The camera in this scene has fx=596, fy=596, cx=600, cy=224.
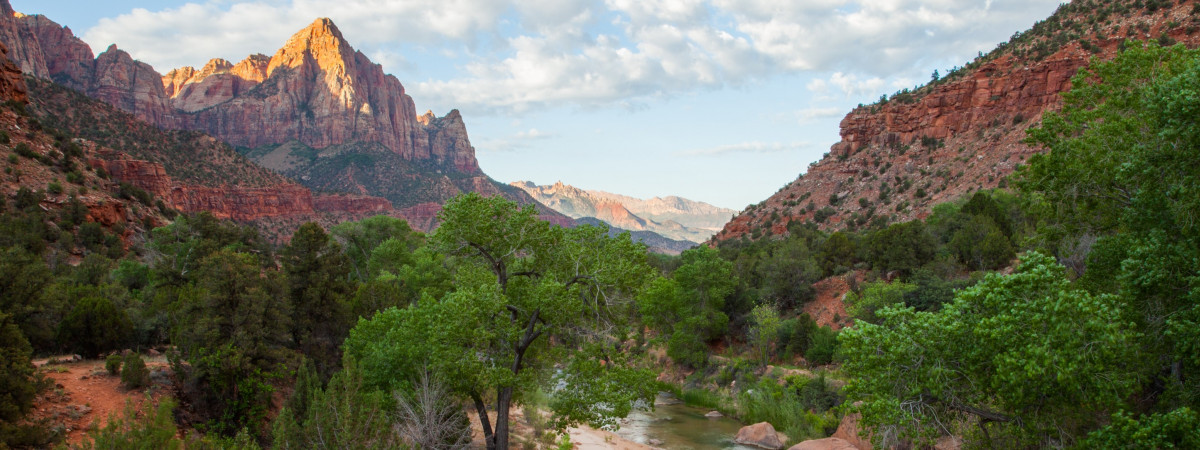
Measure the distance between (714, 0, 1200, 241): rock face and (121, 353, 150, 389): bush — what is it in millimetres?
50431

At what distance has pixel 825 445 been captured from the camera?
71.1 ft

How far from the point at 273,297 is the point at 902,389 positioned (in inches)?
726

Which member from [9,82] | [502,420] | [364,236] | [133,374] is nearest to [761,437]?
[502,420]

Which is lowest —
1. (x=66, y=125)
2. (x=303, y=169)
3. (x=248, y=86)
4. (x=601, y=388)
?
(x=601, y=388)

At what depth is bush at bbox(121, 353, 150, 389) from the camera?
15203 millimetres

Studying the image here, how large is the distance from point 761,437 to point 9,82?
5822 cm

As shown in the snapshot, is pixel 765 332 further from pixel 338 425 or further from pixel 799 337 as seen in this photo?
pixel 338 425

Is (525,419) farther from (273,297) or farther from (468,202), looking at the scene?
(468,202)

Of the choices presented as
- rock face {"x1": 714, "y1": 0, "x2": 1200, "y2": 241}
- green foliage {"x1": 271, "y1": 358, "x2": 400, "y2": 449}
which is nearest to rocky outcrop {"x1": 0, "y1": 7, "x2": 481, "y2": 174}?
rock face {"x1": 714, "y1": 0, "x2": 1200, "y2": 241}

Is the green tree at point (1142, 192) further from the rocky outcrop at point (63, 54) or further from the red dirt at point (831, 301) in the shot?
the rocky outcrop at point (63, 54)

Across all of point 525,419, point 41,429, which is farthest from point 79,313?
point 525,419

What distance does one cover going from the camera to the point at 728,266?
39156 mm

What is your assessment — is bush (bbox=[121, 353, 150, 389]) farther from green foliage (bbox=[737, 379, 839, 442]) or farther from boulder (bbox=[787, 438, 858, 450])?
green foliage (bbox=[737, 379, 839, 442])

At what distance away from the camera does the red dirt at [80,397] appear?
12.9m
